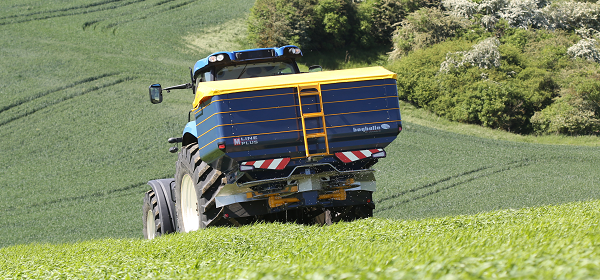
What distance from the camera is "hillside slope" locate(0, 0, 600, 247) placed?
17484 mm

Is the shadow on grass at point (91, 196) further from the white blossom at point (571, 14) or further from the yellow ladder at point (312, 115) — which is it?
the white blossom at point (571, 14)

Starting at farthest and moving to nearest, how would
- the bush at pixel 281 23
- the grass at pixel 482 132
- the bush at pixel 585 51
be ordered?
the bush at pixel 281 23 → the bush at pixel 585 51 → the grass at pixel 482 132

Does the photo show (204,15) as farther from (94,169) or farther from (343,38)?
(94,169)

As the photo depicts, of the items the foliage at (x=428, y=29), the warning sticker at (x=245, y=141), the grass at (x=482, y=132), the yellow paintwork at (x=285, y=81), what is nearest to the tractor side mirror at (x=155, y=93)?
the yellow paintwork at (x=285, y=81)

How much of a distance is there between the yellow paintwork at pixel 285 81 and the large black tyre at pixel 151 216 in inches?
123

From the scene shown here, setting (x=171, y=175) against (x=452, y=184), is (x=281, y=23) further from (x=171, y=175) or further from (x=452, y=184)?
(x=452, y=184)

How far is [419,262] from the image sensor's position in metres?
3.91

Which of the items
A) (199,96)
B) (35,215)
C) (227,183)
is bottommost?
(35,215)

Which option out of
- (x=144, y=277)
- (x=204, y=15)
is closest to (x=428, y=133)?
(x=144, y=277)

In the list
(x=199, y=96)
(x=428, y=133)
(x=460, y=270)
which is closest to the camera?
(x=460, y=270)

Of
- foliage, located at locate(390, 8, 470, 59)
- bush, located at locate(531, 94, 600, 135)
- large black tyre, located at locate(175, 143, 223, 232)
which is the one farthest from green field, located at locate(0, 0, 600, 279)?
foliage, located at locate(390, 8, 470, 59)

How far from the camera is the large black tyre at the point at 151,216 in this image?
433 inches

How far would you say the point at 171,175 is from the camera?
23.2 meters

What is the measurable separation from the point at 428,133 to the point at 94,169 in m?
16.4
